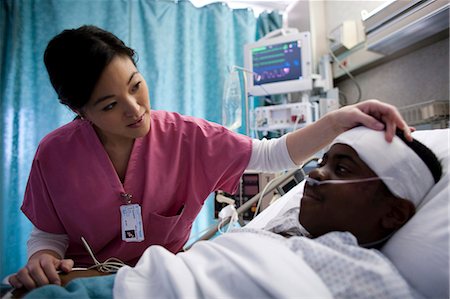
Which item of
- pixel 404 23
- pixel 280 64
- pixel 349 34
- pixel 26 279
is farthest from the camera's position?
pixel 280 64

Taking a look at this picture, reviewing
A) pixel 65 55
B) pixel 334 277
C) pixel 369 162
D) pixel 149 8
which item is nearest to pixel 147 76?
pixel 149 8

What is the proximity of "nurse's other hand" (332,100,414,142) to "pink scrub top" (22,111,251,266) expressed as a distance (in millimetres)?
351

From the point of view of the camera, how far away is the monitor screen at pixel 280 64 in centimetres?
241

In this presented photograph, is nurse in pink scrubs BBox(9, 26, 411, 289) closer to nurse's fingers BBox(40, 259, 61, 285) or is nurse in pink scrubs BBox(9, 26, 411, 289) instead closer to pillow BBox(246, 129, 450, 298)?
nurse's fingers BBox(40, 259, 61, 285)

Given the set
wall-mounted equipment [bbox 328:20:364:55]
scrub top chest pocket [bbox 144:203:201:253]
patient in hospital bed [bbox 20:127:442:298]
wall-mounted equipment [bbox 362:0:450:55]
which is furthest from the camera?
wall-mounted equipment [bbox 328:20:364:55]

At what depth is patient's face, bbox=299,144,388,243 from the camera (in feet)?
2.54

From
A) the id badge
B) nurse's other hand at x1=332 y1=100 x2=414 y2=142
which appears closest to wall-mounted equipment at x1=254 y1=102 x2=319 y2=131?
nurse's other hand at x1=332 y1=100 x2=414 y2=142

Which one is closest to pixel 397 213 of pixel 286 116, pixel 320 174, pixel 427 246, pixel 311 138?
pixel 427 246

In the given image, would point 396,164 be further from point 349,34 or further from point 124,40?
point 124,40

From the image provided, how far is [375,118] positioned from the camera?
84cm

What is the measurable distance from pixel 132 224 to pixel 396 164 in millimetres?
789

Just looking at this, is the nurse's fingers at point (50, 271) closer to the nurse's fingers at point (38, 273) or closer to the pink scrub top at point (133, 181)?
the nurse's fingers at point (38, 273)

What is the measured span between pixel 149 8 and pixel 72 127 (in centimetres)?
185

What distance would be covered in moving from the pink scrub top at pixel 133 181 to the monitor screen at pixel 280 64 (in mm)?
1487
